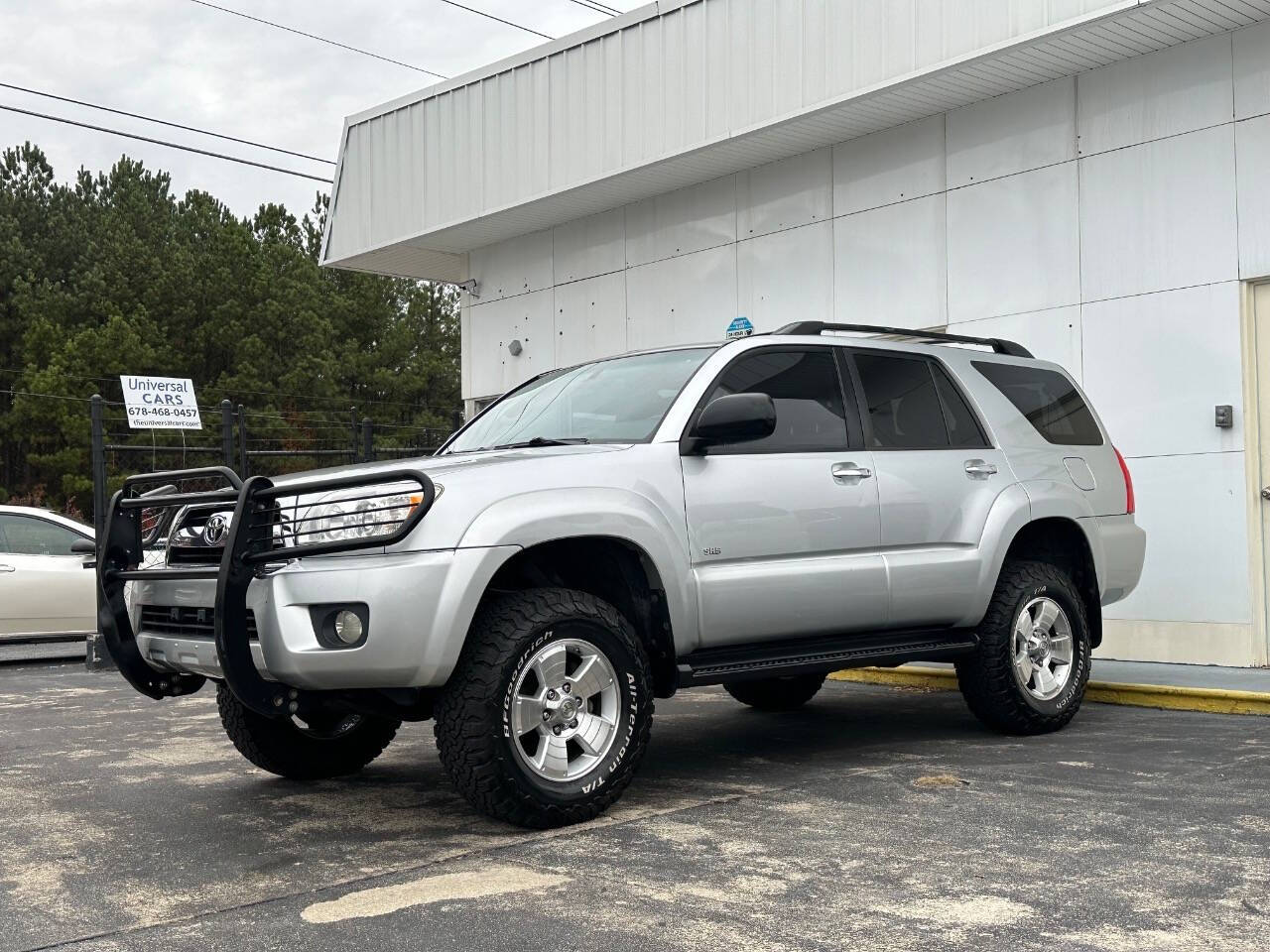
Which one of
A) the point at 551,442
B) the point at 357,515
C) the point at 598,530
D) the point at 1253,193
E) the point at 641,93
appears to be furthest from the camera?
the point at 641,93

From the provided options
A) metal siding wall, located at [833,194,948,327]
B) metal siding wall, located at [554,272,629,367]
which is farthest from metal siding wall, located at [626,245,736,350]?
metal siding wall, located at [833,194,948,327]

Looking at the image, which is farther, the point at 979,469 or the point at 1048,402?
the point at 1048,402

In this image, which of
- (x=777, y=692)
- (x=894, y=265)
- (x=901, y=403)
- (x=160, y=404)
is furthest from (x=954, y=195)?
(x=160, y=404)

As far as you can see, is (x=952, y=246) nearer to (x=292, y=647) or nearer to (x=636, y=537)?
(x=636, y=537)

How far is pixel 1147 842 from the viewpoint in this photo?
492 cm

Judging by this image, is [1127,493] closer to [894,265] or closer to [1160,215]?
[1160,215]

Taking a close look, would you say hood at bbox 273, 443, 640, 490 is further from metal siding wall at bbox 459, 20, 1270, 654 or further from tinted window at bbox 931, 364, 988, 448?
metal siding wall at bbox 459, 20, 1270, 654

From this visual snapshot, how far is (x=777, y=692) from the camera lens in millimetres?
8742

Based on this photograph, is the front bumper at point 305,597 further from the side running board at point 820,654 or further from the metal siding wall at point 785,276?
the metal siding wall at point 785,276

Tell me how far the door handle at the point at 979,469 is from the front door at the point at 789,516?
74 cm

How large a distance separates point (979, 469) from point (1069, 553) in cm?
102

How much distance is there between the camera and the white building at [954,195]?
980cm

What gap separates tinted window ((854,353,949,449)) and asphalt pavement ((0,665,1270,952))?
60.8 inches

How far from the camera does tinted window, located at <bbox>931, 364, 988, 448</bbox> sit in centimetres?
725
